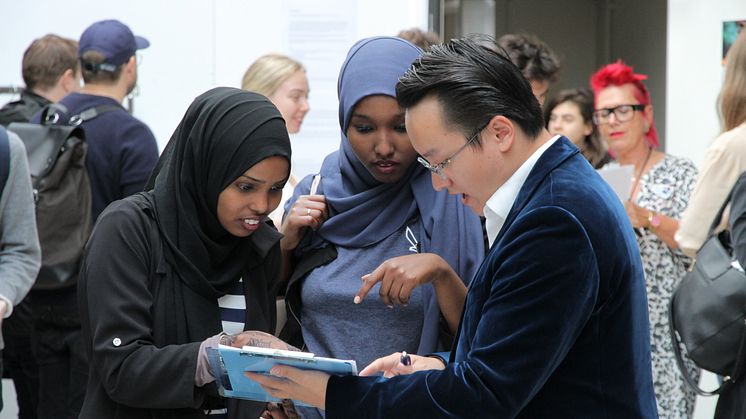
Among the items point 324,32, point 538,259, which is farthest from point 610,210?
point 324,32

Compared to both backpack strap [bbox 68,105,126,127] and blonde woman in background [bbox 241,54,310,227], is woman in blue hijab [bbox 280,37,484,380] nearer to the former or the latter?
blonde woman in background [bbox 241,54,310,227]

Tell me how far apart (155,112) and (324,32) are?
1.11 metres

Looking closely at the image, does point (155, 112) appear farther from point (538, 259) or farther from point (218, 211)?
point (538, 259)

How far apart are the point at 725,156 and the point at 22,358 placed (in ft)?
9.83

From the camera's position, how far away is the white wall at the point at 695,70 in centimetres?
554

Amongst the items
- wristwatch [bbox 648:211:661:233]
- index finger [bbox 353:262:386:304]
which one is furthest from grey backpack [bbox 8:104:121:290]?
wristwatch [bbox 648:211:661:233]

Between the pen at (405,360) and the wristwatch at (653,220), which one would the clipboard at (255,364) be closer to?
the pen at (405,360)

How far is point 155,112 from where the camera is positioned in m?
5.71

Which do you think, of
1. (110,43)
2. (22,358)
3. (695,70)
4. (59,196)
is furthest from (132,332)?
(695,70)

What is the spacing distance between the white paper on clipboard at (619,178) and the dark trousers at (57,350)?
2180mm

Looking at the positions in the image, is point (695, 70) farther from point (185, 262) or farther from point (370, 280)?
point (185, 262)

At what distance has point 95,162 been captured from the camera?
4.23m

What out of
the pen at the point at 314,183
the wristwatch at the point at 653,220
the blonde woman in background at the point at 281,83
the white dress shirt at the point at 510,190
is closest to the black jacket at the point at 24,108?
the blonde woman in background at the point at 281,83

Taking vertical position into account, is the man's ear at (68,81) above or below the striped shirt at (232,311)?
above
